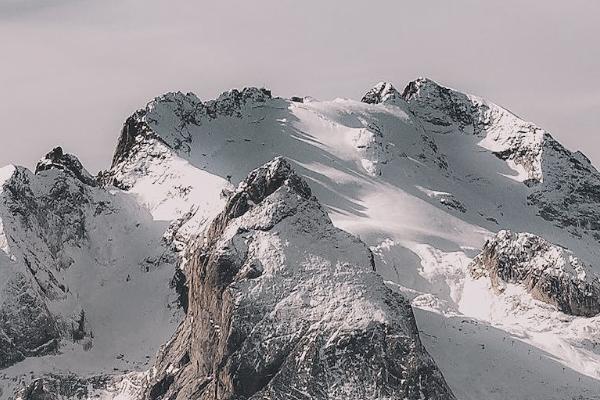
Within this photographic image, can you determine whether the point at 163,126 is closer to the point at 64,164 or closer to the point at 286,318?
the point at 64,164

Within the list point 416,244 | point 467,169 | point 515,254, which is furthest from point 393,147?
point 515,254

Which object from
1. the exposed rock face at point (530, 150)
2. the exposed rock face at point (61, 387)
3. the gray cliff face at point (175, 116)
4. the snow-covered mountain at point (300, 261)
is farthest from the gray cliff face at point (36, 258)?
the exposed rock face at point (530, 150)

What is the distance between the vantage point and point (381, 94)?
181 m

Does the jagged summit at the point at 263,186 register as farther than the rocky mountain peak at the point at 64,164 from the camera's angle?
No

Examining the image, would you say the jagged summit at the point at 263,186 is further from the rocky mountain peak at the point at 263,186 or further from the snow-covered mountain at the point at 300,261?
the snow-covered mountain at the point at 300,261

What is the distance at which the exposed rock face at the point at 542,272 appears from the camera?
354ft

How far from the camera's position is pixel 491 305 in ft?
364

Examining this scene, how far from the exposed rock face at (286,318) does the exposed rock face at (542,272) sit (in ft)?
84.8

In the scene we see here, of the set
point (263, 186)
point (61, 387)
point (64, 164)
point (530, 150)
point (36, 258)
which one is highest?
point (530, 150)

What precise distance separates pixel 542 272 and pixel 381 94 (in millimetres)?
74325

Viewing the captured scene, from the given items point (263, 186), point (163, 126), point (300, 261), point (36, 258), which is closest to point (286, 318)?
point (300, 261)

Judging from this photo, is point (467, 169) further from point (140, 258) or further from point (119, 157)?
point (140, 258)

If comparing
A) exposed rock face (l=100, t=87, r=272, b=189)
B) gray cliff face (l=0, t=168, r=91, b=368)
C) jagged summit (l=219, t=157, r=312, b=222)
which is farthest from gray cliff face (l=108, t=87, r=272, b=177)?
jagged summit (l=219, t=157, r=312, b=222)

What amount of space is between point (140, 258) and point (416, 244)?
86.9 feet
